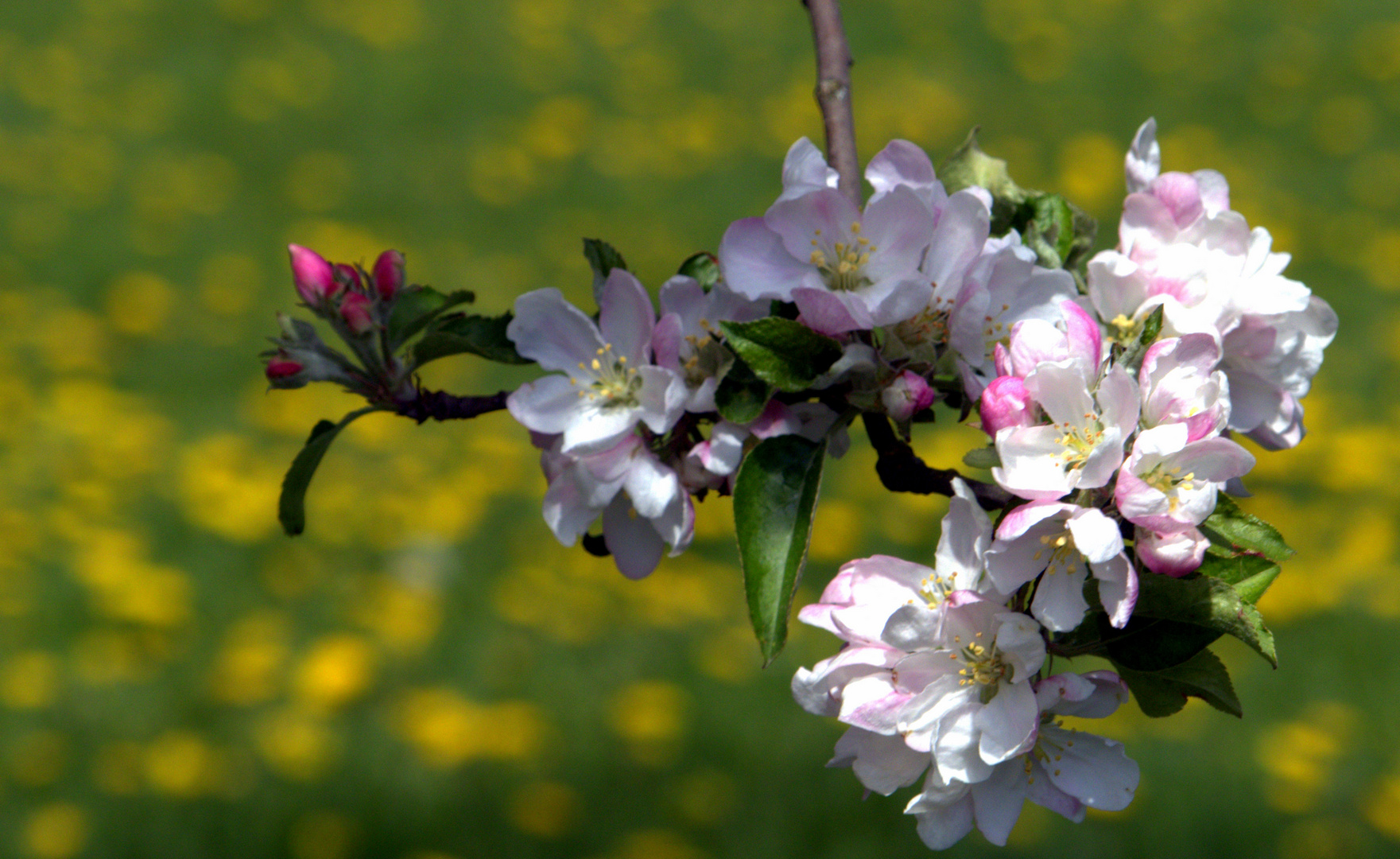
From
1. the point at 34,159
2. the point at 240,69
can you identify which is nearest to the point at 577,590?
the point at 34,159

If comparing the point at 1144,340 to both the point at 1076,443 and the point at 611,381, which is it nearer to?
the point at 1076,443

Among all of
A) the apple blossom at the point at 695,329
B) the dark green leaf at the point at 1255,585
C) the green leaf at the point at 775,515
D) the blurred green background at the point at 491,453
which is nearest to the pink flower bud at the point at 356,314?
the apple blossom at the point at 695,329

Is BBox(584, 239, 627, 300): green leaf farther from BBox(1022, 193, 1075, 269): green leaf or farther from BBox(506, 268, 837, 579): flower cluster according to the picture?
BBox(1022, 193, 1075, 269): green leaf

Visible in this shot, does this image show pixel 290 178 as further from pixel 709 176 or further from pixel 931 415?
pixel 931 415

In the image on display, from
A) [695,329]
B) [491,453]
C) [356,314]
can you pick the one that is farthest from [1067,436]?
[491,453]

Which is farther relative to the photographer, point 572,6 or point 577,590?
point 572,6

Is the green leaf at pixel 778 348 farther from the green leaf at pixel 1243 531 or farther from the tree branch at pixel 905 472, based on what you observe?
the green leaf at pixel 1243 531
